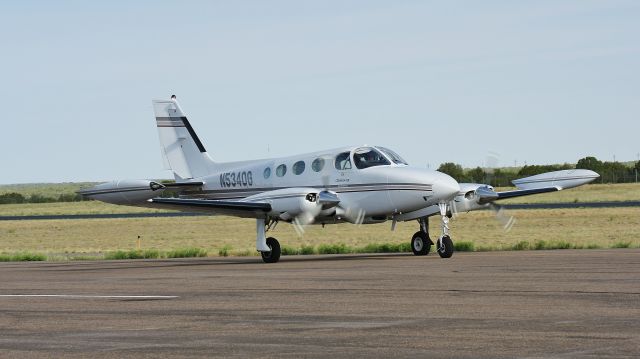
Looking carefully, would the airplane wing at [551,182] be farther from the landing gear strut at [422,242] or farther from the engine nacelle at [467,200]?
the landing gear strut at [422,242]

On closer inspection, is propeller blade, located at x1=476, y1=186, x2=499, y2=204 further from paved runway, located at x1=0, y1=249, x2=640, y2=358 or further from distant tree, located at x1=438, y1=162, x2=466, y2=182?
distant tree, located at x1=438, y1=162, x2=466, y2=182

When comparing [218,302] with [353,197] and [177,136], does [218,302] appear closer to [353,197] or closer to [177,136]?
[353,197]

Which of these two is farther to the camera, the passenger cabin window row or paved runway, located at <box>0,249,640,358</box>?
the passenger cabin window row

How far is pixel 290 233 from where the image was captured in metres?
66.2

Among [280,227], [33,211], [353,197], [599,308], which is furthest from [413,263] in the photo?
[33,211]

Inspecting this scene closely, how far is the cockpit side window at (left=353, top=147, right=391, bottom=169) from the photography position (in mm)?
32812

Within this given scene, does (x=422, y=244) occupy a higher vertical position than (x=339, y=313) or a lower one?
higher

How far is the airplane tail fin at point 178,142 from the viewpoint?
4078 cm

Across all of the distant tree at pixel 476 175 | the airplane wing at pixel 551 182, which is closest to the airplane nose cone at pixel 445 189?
the airplane wing at pixel 551 182

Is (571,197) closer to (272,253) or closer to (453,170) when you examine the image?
(453,170)

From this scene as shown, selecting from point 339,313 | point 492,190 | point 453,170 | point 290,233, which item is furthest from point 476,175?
point 339,313

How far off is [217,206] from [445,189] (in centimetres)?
703

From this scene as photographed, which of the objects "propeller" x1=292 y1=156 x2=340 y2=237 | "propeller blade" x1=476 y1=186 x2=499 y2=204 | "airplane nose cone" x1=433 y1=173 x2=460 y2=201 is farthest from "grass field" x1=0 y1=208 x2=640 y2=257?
"airplane nose cone" x1=433 y1=173 x2=460 y2=201

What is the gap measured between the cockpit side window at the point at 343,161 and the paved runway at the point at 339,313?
25.2ft
